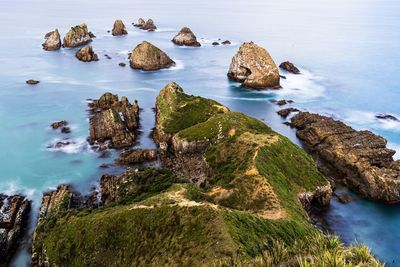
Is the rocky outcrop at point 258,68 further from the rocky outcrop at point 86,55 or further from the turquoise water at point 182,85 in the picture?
the rocky outcrop at point 86,55

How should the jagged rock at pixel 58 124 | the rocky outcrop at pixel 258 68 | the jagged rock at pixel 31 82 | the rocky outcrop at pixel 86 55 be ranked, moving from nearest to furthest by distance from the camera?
the jagged rock at pixel 58 124 < the rocky outcrop at pixel 258 68 < the jagged rock at pixel 31 82 < the rocky outcrop at pixel 86 55

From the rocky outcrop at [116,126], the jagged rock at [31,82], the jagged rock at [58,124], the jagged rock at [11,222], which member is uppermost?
the rocky outcrop at [116,126]

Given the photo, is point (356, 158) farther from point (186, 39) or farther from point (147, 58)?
point (186, 39)

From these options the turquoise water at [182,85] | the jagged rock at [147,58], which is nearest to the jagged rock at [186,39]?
the turquoise water at [182,85]

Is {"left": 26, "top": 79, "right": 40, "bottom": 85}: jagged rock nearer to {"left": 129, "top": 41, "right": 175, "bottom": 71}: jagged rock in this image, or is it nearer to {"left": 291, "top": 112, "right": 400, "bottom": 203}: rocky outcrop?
{"left": 129, "top": 41, "right": 175, "bottom": 71}: jagged rock

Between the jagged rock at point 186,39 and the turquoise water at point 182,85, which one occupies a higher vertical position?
the jagged rock at point 186,39

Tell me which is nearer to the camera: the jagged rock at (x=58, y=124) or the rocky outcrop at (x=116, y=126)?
the rocky outcrop at (x=116, y=126)

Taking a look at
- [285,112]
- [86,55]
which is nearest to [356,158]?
[285,112]
